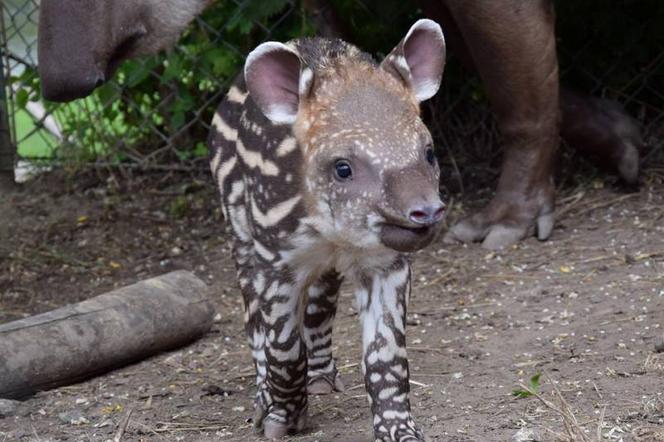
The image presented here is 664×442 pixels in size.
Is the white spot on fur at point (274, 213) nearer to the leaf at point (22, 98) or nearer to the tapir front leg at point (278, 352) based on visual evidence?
the tapir front leg at point (278, 352)

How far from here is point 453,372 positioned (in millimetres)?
3924

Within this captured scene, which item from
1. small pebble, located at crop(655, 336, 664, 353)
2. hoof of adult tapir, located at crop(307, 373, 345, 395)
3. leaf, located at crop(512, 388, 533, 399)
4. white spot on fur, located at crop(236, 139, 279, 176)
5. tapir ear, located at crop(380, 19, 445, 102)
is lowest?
small pebble, located at crop(655, 336, 664, 353)

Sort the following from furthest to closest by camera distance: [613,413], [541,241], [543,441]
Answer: [541,241] < [613,413] < [543,441]

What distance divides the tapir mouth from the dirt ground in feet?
1.70

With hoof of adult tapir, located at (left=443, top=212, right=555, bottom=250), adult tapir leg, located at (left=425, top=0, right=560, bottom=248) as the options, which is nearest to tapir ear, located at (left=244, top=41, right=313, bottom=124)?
adult tapir leg, located at (left=425, top=0, right=560, bottom=248)

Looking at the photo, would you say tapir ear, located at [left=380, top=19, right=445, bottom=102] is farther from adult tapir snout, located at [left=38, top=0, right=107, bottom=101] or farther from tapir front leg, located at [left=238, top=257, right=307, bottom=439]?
adult tapir snout, located at [left=38, top=0, right=107, bottom=101]

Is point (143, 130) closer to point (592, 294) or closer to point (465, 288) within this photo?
point (465, 288)

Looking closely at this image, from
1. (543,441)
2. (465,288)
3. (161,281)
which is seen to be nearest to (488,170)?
(465,288)

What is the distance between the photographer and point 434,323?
4.48 m

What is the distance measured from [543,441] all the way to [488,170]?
309 centimetres

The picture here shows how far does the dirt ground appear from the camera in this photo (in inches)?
139

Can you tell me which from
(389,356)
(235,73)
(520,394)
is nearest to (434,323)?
(520,394)

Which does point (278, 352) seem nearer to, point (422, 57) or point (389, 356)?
point (389, 356)

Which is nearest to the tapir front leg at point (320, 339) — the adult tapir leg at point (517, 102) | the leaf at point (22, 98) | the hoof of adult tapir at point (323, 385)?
the hoof of adult tapir at point (323, 385)
